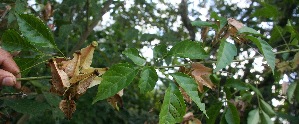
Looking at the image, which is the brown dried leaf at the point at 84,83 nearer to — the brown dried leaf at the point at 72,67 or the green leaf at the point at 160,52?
the brown dried leaf at the point at 72,67

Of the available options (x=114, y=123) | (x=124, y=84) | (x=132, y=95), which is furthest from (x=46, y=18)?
(x=132, y=95)

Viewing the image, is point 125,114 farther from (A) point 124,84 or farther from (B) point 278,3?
(A) point 124,84

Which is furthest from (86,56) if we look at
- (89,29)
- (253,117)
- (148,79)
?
(89,29)

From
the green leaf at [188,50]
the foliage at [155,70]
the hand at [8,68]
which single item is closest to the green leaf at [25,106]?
the foliage at [155,70]

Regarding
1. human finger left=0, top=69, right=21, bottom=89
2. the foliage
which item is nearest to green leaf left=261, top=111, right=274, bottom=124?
the foliage

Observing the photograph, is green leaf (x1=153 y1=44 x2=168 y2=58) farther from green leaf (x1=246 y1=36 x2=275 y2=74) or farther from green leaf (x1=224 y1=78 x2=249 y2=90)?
green leaf (x1=224 y1=78 x2=249 y2=90)

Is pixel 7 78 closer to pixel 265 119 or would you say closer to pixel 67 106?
pixel 67 106
